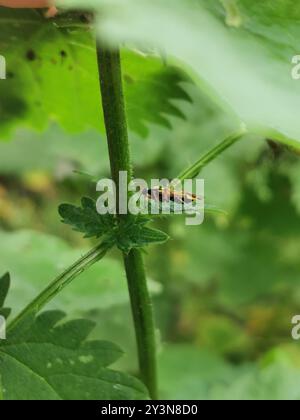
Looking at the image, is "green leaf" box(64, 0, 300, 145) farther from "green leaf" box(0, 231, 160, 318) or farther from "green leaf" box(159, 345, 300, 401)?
"green leaf" box(159, 345, 300, 401)

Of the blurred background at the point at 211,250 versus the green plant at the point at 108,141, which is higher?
the blurred background at the point at 211,250

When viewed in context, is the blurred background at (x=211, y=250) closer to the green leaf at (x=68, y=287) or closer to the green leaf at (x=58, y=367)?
Result: the green leaf at (x=68, y=287)

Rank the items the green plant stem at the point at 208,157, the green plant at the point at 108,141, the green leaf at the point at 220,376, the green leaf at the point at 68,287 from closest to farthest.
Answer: the green plant at the point at 108,141 < the green plant stem at the point at 208,157 < the green leaf at the point at 68,287 < the green leaf at the point at 220,376

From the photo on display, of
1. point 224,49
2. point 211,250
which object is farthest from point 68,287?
point 211,250

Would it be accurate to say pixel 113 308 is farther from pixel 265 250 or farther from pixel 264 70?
pixel 264 70

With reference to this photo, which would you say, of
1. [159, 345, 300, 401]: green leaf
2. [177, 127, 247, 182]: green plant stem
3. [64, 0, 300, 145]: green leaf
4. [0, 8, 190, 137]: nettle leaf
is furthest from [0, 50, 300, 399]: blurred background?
[64, 0, 300, 145]: green leaf

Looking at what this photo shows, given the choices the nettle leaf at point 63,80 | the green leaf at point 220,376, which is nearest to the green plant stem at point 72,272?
the nettle leaf at point 63,80
